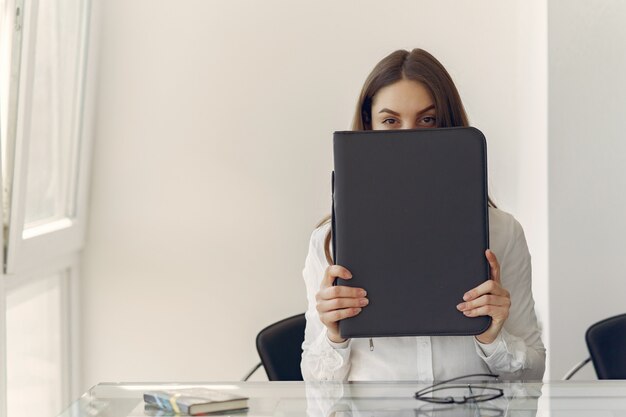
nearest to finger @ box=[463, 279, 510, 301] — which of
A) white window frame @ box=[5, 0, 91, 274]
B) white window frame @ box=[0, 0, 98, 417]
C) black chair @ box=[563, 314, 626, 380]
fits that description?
black chair @ box=[563, 314, 626, 380]

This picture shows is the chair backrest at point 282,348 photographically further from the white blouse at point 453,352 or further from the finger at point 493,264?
the finger at point 493,264

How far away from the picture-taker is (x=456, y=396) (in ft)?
5.38

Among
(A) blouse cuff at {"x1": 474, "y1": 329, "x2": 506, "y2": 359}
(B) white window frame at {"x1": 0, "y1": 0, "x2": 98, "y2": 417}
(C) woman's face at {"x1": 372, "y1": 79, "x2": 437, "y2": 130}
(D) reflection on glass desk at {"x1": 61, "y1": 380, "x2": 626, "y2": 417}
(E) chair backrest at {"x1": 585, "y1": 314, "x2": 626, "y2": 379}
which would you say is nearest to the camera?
(D) reflection on glass desk at {"x1": 61, "y1": 380, "x2": 626, "y2": 417}

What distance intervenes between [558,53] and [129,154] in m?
1.82

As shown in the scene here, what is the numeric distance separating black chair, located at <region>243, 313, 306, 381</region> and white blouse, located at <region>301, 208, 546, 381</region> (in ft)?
2.56

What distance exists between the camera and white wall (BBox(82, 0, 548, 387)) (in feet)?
12.8

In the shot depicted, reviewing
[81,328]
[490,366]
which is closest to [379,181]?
[490,366]

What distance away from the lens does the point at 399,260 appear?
1.80 metres

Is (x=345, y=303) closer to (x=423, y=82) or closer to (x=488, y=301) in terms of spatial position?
(x=488, y=301)

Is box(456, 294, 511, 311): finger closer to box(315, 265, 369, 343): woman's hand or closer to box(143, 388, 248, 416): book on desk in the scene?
box(315, 265, 369, 343): woman's hand

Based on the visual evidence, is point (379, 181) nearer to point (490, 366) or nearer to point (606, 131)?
point (490, 366)

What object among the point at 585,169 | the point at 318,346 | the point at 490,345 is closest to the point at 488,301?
the point at 490,345

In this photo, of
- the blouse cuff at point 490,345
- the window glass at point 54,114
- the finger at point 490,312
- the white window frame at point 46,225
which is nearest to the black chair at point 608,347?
the blouse cuff at point 490,345

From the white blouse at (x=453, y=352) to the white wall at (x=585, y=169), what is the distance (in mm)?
1327
